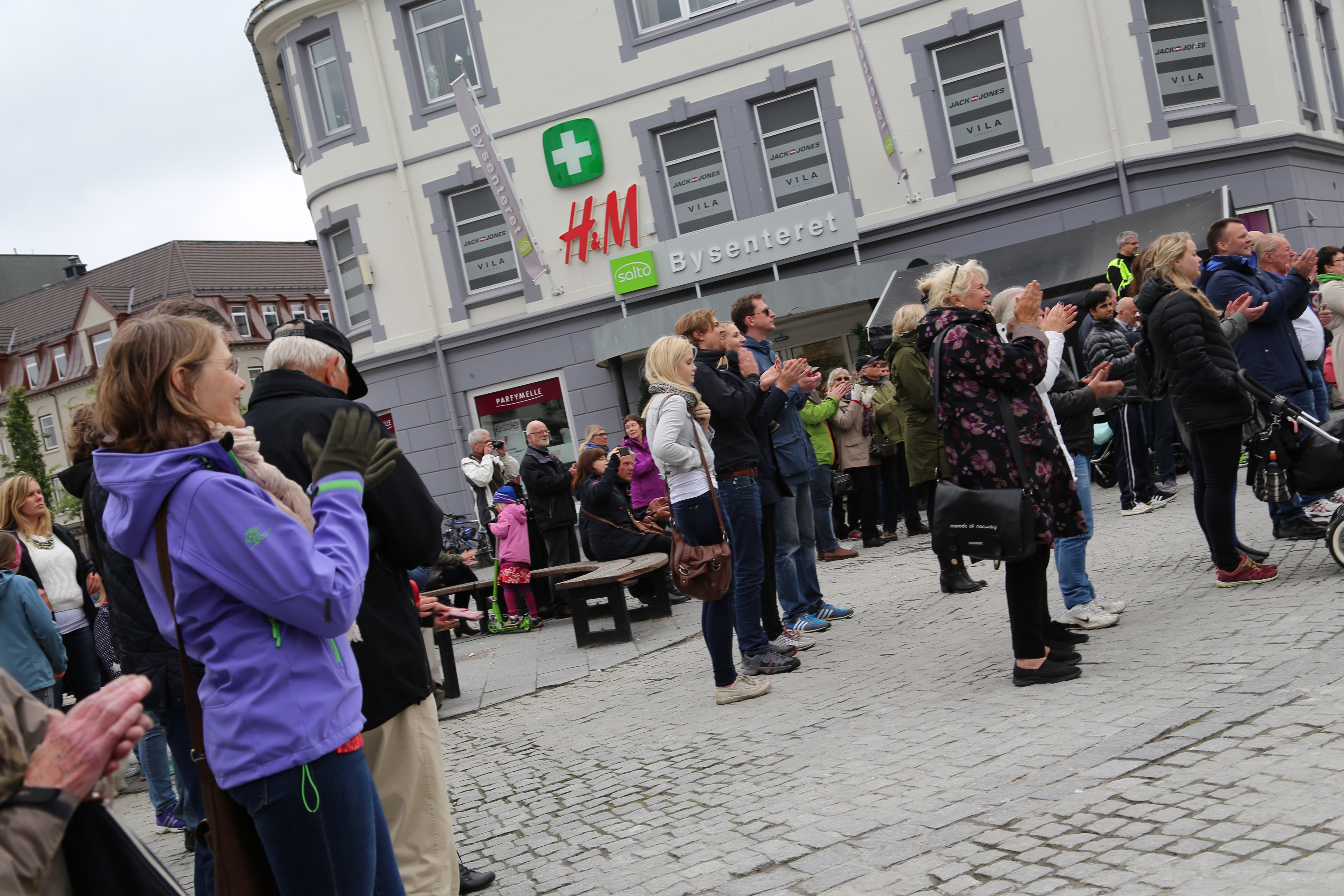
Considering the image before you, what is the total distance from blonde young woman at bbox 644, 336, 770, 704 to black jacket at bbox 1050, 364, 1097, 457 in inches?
82.7

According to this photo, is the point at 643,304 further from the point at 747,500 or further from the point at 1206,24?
the point at 747,500

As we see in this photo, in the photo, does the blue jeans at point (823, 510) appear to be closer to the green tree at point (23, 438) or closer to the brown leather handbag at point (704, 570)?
the brown leather handbag at point (704, 570)

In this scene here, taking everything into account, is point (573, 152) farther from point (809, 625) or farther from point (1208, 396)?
point (1208, 396)

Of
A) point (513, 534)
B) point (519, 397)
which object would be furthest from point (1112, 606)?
point (519, 397)

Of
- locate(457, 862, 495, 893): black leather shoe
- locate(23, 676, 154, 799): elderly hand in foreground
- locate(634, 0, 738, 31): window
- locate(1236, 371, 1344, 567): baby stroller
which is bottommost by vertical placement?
locate(457, 862, 495, 893): black leather shoe

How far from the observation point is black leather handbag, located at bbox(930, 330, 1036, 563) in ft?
15.9

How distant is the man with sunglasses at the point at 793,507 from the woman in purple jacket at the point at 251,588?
476 centimetres

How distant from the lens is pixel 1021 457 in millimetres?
4984

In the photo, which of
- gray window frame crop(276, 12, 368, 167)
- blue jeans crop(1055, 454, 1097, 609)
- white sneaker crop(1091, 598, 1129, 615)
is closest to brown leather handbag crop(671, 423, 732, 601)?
blue jeans crop(1055, 454, 1097, 609)

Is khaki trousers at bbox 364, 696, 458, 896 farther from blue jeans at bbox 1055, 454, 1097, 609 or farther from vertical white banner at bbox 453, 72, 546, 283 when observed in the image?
vertical white banner at bbox 453, 72, 546, 283

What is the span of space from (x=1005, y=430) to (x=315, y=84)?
1865cm

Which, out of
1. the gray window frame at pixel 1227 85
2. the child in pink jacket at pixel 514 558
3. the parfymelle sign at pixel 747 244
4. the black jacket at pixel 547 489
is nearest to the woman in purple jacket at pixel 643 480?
the black jacket at pixel 547 489

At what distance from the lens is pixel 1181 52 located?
1591 cm

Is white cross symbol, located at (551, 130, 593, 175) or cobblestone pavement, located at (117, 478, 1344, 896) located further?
white cross symbol, located at (551, 130, 593, 175)
